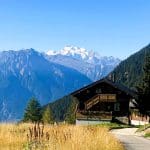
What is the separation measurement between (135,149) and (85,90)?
58558 mm

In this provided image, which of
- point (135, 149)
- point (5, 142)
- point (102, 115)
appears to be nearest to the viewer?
point (5, 142)

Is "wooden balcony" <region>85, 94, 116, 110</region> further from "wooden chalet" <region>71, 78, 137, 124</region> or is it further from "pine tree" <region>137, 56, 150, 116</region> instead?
"pine tree" <region>137, 56, 150, 116</region>

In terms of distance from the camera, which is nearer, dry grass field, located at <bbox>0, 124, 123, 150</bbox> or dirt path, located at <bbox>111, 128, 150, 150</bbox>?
dry grass field, located at <bbox>0, 124, 123, 150</bbox>

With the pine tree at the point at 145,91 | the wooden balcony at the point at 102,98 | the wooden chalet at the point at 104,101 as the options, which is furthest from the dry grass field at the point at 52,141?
the wooden balcony at the point at 102,98

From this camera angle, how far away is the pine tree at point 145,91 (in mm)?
64875

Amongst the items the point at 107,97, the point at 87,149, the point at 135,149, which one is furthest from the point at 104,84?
the point at 87,149

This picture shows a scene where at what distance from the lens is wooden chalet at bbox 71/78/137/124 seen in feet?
252

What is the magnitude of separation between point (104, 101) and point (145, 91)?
13.6 m

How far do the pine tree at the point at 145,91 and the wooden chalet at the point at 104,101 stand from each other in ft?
29.9

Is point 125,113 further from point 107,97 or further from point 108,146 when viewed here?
point 108,146

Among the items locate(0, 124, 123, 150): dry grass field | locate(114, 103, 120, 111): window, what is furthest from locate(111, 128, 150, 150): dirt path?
locate(114, 103, 120, 111): window

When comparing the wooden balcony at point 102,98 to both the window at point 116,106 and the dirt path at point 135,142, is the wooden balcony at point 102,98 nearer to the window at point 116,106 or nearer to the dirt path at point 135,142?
the window at point 116,106

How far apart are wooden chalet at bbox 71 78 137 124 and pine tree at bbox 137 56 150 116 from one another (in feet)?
29.9

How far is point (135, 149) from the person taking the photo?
21.3 m
